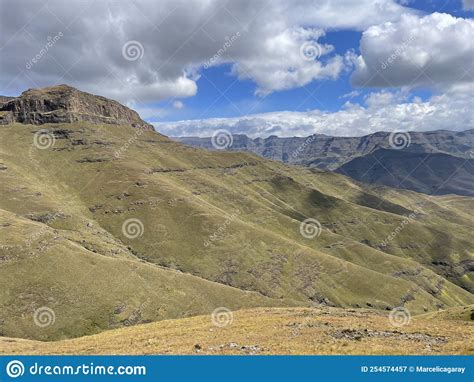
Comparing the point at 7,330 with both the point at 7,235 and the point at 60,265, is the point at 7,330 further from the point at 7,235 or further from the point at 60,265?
the point at 7,235

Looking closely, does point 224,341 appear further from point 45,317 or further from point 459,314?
point 45,317

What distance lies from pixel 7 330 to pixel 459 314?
125 metres

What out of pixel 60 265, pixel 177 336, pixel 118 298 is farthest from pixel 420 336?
pixel 60 265

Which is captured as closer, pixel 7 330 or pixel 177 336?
pixel 177 336

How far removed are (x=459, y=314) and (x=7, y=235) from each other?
16483cm

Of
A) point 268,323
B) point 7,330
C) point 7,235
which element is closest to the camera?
point 268,323

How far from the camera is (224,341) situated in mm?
37156
